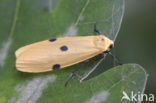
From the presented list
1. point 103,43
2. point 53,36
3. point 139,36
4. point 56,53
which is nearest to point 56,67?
point 56,53

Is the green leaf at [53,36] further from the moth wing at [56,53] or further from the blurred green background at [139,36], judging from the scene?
the blurred green background at [139,36]

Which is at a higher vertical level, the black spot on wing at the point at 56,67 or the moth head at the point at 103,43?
the moth head at the point at 103,43

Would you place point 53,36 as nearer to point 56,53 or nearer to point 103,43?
point 56,53

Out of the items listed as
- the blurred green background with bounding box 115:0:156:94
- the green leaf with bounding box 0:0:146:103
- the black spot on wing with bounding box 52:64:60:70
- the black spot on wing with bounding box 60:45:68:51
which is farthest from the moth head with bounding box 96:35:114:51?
the blurred green background with bounding box 115:0:156:94

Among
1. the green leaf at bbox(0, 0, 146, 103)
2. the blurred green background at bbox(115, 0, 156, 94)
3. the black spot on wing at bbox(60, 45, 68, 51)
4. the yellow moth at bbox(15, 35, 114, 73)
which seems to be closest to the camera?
the green leaf at bbox(0, 0, 146, 103)

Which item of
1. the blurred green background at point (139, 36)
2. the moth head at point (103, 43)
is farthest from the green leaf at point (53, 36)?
the blurred green background at point (139, 36)

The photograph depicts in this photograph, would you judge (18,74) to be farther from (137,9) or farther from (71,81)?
(137,9)

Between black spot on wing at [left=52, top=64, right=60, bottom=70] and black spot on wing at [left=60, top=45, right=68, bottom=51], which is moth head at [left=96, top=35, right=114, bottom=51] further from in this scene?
black spot on wing at [left=52, top=64, right=60, bottom=70]
